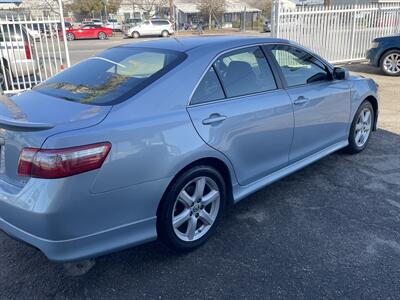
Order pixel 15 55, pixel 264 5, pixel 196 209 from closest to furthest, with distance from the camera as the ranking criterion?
1. pixel 196 209
2. pixel 15 55
3. pixel 264 5

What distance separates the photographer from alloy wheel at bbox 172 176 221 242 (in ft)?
8.97

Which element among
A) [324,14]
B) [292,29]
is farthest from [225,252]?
[324,14]

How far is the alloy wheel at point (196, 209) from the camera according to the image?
2.73 m

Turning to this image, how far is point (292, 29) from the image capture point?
35.9 ft

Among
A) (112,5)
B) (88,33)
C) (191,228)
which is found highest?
(112,5)

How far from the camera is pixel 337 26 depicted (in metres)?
11.9

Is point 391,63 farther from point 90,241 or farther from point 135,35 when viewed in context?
point 135,35

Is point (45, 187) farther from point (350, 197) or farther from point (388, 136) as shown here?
point (388, 136)

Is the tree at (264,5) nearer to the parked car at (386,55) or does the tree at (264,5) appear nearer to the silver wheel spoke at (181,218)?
the parked car at (386,55)

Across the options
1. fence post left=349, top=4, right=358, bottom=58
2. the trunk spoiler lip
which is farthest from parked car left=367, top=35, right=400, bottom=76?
the trunk spoiler lip

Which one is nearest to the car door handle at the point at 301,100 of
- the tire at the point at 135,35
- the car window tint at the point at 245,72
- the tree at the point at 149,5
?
the car window tint at the point at 245,72

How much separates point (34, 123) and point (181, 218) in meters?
1.22

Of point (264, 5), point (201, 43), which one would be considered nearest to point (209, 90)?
point (201, 43)

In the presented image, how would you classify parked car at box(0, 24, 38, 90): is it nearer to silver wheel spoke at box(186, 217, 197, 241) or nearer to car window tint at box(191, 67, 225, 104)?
car window tint at box(191, 67, 225, 104)
